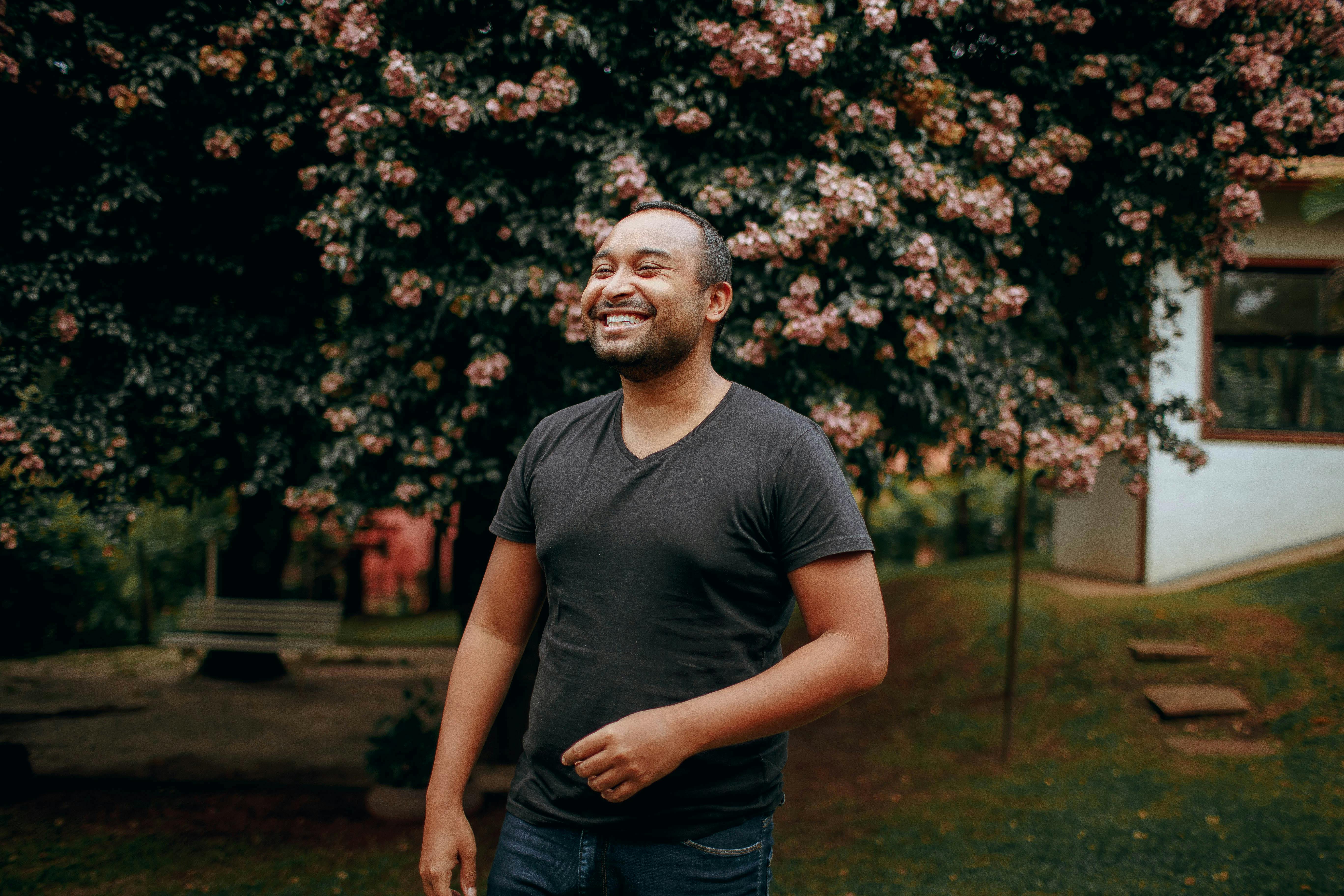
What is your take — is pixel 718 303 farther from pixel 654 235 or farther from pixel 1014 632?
pixel 1014 632

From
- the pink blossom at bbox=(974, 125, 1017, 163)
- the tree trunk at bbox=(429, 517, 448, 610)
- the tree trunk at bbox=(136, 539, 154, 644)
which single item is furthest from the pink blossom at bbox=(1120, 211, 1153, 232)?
the tree trunk at bbox=(429, 517, 448, 610)

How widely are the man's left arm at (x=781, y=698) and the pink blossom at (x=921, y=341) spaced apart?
2.71 metres

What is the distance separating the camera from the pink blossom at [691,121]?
4.18 metres

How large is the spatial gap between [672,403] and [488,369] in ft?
8.44

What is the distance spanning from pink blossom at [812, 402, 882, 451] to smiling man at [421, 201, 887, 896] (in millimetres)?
2354

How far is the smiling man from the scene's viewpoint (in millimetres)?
1590

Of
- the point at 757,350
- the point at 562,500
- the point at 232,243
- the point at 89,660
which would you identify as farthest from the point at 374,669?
the point at 562,500

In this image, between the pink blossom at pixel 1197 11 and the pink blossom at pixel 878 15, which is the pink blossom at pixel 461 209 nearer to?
the pink blossom at pixel 878 15

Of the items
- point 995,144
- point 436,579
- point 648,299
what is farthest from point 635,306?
point 436,579

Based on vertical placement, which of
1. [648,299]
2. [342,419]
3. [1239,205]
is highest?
[1239,205]

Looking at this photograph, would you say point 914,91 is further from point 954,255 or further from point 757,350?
point 757,350

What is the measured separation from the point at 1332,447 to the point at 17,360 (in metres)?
10.8

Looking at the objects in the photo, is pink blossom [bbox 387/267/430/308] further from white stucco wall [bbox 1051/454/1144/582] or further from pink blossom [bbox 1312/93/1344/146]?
white stucco wall [bbox 1051/454/1144/582]

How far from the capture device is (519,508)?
202 centimetres
